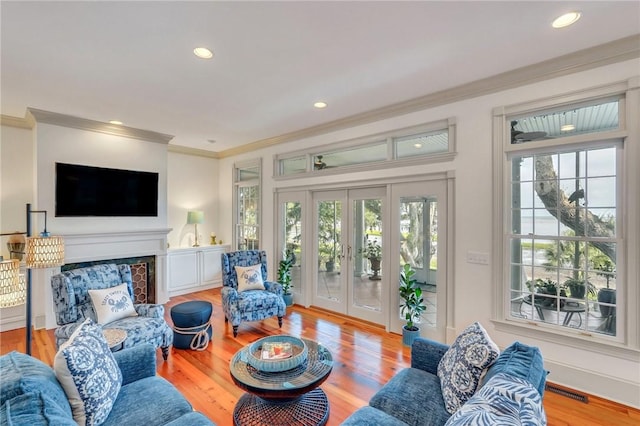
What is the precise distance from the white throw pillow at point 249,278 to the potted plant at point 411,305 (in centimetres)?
192

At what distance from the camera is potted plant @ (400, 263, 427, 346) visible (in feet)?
11.4

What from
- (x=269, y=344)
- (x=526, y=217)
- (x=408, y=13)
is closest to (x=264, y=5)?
(x=408, y=13)

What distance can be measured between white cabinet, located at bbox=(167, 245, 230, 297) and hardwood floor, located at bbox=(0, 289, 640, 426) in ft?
4.99

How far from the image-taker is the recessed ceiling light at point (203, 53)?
2.46 meters

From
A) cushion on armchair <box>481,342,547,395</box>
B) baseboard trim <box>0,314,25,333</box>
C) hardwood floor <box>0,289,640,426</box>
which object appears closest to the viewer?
cushion on armchair <box>481,342,547,395</box>

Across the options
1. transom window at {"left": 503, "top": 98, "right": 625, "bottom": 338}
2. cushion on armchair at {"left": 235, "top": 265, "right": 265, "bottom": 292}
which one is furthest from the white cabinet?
transom window at {"left": 503, "top": 98, "right": 625, "bottom": 338}

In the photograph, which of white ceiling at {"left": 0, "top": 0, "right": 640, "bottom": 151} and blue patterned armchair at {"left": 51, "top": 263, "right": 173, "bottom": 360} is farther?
blue patterned armchair at {"left": 51, "top": 263, "right": 173, "bottom": 360}

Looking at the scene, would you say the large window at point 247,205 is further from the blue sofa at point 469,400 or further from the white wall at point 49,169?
the blue sofa at point 469,400

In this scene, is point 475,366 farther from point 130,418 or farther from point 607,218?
point 607,218

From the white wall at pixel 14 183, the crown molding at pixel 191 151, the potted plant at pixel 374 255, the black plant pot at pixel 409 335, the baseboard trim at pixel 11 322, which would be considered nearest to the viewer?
the black plant pot at pixel 409 335

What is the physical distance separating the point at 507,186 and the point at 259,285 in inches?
126

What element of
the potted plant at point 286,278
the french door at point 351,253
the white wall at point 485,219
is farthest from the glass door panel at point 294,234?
the white wall at point 485,219

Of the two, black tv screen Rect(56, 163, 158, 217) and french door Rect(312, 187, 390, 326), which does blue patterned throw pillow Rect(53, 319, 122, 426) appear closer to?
french door Rect(312, 187, 390, 326)

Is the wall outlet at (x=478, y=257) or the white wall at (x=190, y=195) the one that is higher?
the white wall at (x=190, y=195)
